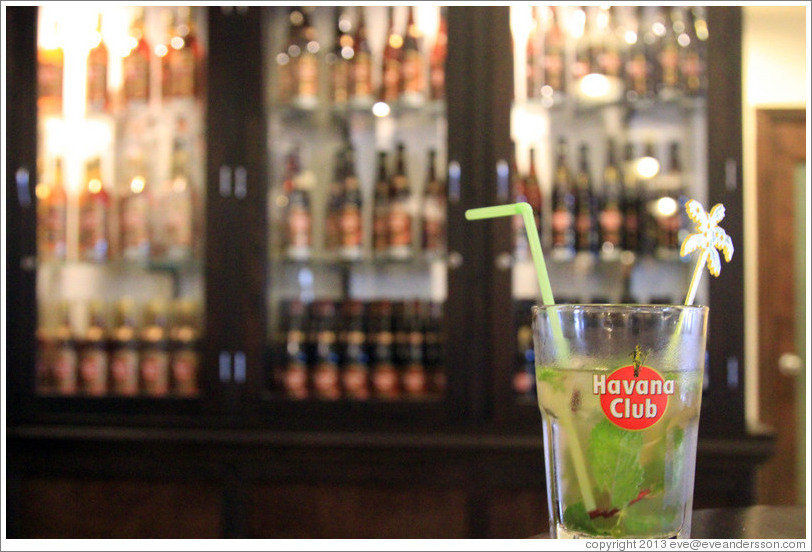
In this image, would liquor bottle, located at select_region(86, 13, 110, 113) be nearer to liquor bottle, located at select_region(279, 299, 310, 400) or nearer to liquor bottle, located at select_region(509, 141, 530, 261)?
liquor bottle, located at select_region(279, 299, 310, 400)

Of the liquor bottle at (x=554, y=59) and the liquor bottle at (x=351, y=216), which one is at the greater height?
the liquor bottle at (x=554, y=59)

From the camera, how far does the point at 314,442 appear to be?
7.13ft

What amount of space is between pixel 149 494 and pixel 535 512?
1.06 meters

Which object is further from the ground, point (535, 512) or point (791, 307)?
point (791, 307)

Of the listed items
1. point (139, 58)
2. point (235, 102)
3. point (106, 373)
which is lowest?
point (106, 373)

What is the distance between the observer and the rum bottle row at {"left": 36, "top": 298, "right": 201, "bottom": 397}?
2.44 metres

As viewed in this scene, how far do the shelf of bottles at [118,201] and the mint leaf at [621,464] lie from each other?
1946 millimetres

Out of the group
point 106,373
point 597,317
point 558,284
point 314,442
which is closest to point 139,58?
point 106,373

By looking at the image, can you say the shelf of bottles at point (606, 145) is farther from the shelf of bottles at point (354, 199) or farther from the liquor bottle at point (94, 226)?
the liquor bottle at point (94, 226)

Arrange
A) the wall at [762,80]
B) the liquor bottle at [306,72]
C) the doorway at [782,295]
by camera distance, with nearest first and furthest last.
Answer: the liquor bottle at [306,72] < the wall at [762,80] < the doorway at [782,295]

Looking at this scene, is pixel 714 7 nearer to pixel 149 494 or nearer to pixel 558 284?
pixel 558 284

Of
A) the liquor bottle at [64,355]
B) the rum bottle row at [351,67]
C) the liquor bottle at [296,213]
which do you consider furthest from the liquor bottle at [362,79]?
the liquor bottle at [64,355]

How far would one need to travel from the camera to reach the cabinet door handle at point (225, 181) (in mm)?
2287

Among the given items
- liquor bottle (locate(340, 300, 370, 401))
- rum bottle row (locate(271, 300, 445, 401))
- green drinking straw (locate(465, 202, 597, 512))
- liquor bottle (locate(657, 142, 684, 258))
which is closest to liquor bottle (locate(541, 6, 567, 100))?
liquor bottle (locate(657, 142, 684, 258))
